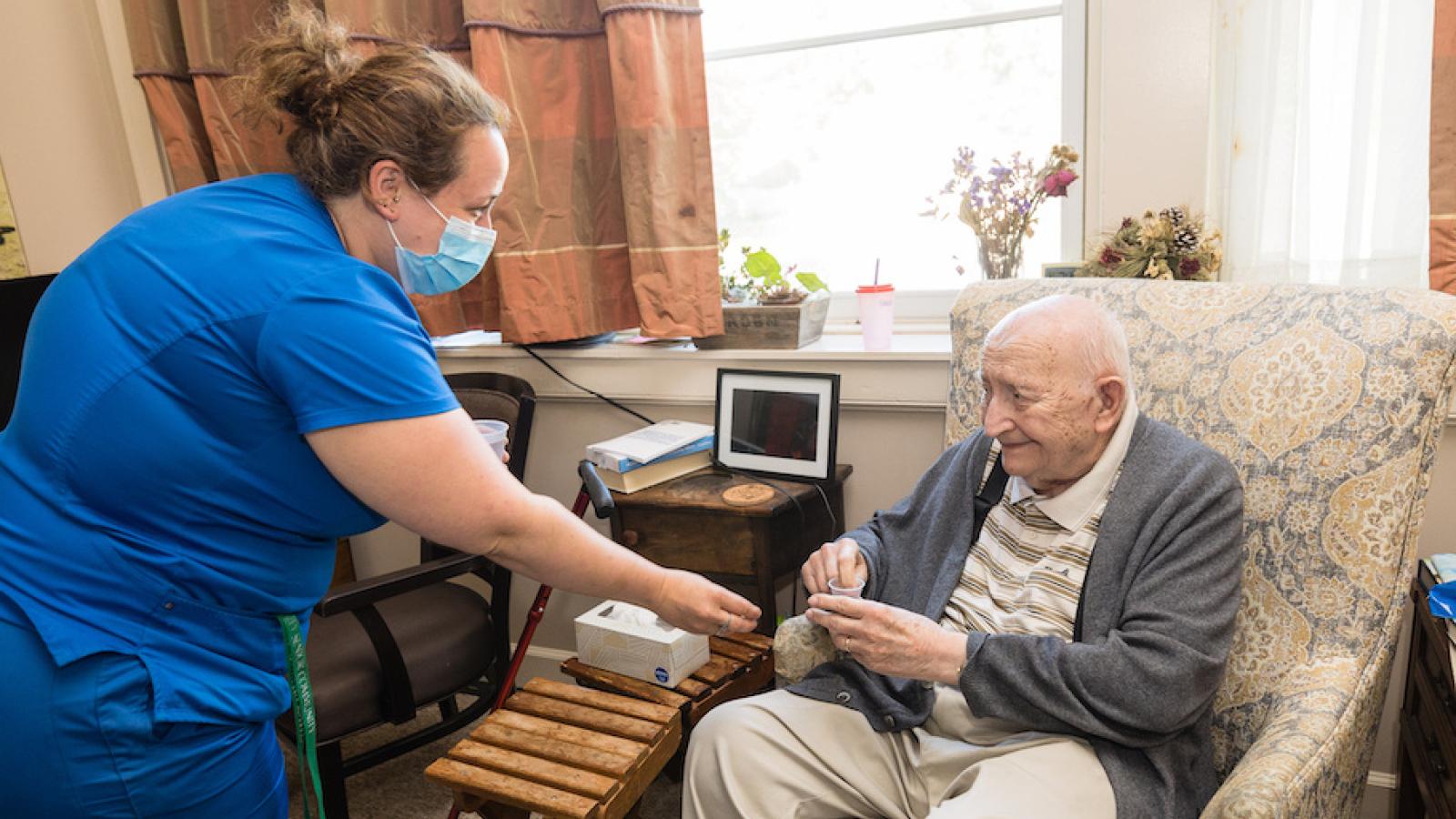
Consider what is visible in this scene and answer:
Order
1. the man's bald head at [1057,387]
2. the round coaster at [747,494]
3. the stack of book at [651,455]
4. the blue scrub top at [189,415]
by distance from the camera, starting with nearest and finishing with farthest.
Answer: the blue scrub top at [189,415] → the man's bald head at [1057,387] → the round coaster at [747,494] → the stack of book at [651,455]

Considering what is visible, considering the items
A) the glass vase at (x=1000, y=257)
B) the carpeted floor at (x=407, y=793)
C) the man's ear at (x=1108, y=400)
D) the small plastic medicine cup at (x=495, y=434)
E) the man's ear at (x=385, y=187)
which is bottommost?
the carpeted floor at (x=407, y=793)

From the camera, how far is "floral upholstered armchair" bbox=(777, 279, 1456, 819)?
1270 millimetres

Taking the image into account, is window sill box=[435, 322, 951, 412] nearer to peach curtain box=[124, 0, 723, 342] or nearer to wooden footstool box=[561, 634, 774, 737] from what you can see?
peach curtain box=[124, 0, 723, 342]

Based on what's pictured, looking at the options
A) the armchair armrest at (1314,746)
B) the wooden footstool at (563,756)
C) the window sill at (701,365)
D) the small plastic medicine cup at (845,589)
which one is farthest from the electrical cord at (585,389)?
Answer: the armchair armrest at (1314,746)

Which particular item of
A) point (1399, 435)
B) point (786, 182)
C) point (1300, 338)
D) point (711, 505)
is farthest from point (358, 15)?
point (1399, 435)

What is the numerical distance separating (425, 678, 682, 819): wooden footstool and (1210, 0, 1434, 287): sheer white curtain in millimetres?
1391

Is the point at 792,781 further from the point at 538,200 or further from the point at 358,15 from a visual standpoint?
the point at 358,15

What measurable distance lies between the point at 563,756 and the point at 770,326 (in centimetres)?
109

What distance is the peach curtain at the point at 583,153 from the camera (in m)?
2.08

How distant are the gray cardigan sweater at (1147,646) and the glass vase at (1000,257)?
2.28ft

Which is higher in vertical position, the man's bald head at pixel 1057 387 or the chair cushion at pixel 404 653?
the man's bald head at pixel 1057 387

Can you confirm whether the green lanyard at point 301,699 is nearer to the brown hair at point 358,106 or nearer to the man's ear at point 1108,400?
the brown hair at point 358,106

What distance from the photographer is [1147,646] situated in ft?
4.00

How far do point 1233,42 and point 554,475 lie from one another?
6.14 feet
